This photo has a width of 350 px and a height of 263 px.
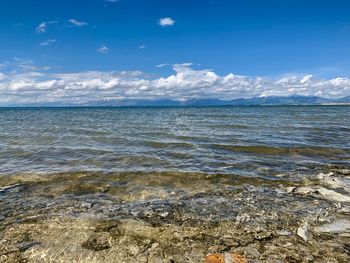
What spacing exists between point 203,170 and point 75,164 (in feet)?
20.8

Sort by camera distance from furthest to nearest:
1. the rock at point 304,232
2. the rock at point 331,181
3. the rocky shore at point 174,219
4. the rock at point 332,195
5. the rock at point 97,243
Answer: the rock at point 331,181 → the rock at point 332,195 → the rock at point 304,232 → the rock at point 97,243 → the rocky shore at point 174,219

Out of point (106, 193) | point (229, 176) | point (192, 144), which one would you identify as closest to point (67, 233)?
point (106, 193)

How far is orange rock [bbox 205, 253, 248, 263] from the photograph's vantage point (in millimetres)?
5363

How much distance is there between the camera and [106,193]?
10062 millimetres

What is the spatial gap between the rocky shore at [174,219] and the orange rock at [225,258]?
0.19 metres

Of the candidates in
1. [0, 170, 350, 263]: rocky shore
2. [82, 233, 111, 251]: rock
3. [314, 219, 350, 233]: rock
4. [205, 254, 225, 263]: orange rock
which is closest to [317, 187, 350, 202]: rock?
[0, 170, 350, 263]: rocky shore

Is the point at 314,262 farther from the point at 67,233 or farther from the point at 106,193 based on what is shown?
the point at 106,193

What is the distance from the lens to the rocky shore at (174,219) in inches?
231

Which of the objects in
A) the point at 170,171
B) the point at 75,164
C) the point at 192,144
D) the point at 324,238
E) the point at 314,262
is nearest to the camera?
the point at 314,262

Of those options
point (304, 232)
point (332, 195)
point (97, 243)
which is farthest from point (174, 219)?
point (332, 195)

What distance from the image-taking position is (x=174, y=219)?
7.58m

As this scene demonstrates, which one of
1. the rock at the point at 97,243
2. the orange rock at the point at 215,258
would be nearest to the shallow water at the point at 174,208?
the rock at the point at 97,243

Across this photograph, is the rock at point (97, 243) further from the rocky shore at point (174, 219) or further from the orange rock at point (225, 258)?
the orange rock at point (225, 258)

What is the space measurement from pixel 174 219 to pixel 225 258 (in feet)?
7.56
